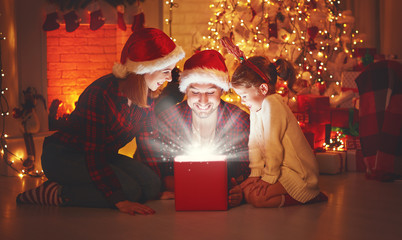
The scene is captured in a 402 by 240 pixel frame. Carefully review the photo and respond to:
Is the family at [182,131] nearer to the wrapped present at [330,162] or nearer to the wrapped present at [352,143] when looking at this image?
the wrapped present at [330,162]

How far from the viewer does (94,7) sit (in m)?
4.82

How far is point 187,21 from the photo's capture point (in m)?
5.14

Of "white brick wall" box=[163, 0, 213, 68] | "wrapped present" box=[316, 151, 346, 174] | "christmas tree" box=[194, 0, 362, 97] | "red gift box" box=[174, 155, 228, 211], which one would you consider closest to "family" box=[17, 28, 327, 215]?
"red gift box" box=[174, 155, 228, 211]

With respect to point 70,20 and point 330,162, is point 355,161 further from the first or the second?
point 70,20

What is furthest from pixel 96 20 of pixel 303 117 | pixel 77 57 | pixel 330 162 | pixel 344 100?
pixel 330 162

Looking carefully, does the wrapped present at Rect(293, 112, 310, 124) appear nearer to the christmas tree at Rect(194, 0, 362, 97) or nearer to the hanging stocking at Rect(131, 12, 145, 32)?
the christmas tree at Rect(194, 0, 362, 97)

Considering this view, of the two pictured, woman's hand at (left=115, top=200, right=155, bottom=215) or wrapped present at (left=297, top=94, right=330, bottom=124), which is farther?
wrapped present at (left=297, top=94, right=330, bottom=124)

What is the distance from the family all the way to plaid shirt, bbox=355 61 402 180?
0.84 meters

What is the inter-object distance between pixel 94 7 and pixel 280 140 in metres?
2.74

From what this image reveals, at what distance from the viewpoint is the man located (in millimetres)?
2941

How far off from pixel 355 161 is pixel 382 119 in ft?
1.64

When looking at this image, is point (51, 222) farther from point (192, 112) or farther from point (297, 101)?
point (297, 101)

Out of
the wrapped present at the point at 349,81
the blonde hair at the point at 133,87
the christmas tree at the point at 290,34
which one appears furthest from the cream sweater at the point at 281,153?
the wrapped present at the point at 349,81

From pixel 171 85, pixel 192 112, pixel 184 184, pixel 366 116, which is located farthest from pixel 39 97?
pixel 366 116
